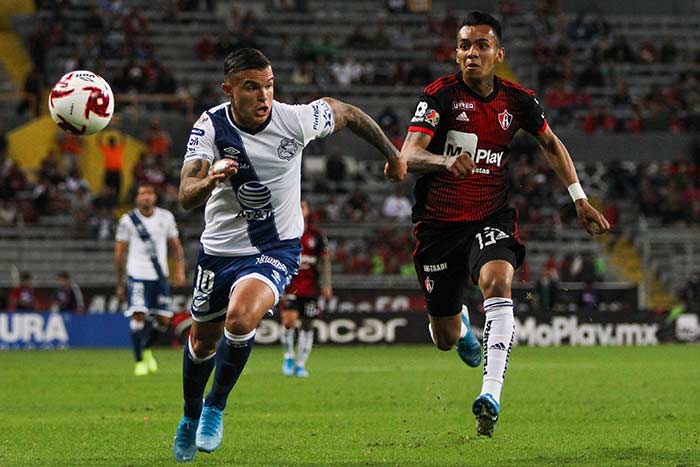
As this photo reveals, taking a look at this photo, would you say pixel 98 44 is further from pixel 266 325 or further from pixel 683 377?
pixel 683 377

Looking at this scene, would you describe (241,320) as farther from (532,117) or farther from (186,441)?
(532,117)

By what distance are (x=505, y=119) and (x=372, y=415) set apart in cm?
327

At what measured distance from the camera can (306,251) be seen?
755 inches

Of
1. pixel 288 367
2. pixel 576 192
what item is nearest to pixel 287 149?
pixel 576 192

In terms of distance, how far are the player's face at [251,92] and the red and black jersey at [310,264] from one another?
34.9 feet

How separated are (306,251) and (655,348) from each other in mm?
9717

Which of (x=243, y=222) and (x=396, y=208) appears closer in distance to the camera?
(x=243, y=222)

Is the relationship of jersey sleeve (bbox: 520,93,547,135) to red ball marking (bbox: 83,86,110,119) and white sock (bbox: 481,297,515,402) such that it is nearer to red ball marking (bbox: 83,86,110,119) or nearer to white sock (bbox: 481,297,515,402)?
white sock (bbox: 481,297,515,402)

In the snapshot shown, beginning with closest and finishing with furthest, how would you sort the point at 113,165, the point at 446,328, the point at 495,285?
1. the point at 495,285
2. the point at 446,328
3. the point at 113,165

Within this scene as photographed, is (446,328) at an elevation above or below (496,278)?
below

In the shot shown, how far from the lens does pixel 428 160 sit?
900 centimetres

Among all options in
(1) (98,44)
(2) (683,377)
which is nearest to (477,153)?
(2) (683,377)

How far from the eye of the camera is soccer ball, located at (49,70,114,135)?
9.55m

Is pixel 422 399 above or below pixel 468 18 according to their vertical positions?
below
